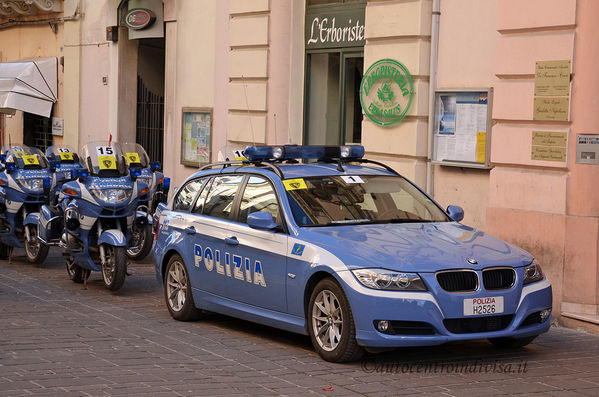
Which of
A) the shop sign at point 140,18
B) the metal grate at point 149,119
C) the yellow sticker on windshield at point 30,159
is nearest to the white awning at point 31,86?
the metal grate at point 149,119

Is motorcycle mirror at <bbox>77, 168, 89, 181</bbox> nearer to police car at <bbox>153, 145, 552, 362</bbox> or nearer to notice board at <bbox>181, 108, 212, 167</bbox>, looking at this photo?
police car at <bbox>153, 145, 552, 362</bbox>

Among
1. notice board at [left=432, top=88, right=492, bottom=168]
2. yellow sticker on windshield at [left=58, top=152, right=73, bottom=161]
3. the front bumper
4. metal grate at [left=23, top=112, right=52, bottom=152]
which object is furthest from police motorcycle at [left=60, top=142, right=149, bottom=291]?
metal grate at [left=23, top=112, right=52, bottom=152]

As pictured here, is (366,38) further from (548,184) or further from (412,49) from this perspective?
(548,184)

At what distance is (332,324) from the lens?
813cm

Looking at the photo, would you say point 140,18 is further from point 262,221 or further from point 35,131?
point 262,221

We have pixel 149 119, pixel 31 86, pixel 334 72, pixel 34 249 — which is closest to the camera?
pixel 34 249

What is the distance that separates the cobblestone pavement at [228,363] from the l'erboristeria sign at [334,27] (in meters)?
6.20

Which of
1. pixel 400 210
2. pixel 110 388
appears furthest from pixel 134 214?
pixel 110 388

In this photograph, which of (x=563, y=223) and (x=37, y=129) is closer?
(x=563, y=223)

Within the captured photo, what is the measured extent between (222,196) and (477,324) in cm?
300

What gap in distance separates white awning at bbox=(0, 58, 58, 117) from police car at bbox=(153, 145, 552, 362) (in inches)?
539

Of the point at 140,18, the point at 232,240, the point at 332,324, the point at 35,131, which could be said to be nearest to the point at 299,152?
the point at 232,240

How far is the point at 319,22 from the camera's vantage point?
642 inches

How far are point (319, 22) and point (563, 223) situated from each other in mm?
6743
